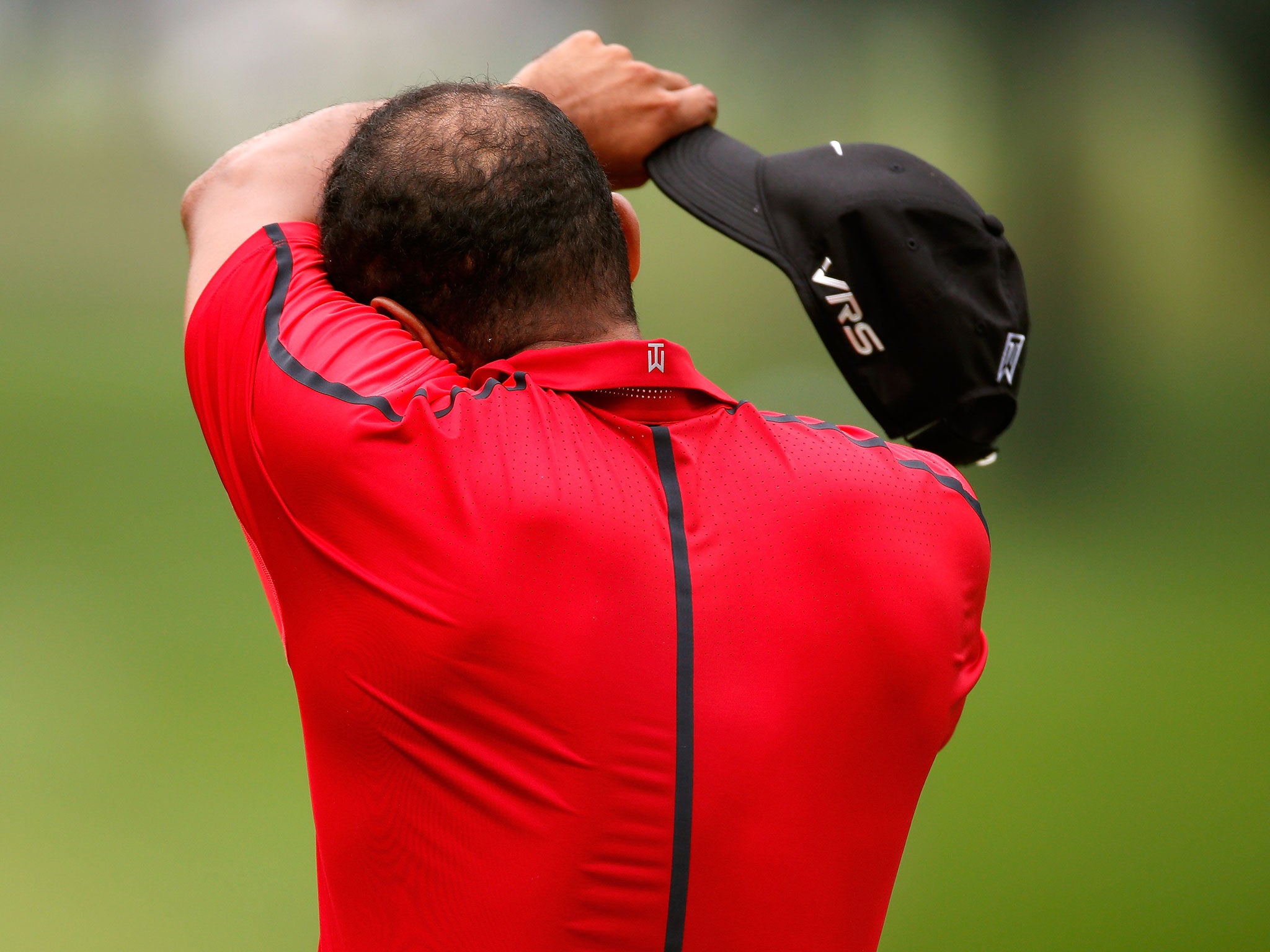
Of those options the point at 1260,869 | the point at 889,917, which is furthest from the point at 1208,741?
the point at 889,917

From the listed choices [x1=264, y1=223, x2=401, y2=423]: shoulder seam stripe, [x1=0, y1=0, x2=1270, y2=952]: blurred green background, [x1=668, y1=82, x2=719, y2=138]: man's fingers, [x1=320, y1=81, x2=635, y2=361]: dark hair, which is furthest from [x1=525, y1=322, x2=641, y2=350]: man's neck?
[x1=0, y1=0, x2=1270, y2=952]: blurred green background

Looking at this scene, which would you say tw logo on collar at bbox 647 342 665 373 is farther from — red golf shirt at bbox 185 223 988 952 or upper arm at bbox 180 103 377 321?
upper arm at bbox 180 103 377 321

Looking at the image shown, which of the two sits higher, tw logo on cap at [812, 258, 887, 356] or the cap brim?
the cap brim

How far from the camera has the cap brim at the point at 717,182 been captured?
818 millimetres

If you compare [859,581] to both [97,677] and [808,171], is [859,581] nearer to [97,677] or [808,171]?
[808,171]

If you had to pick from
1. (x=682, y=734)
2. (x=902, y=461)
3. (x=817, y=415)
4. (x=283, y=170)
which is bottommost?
(x=817, y=415)

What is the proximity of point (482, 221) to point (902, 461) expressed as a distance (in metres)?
0.29

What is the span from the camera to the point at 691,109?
886 millimetres

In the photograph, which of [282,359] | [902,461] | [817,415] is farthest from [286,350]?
[817,415]

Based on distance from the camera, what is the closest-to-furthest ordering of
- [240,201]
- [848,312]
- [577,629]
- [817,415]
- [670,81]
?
[577,629]
[240,201]
[848,312]
[670,81]
[817,415]

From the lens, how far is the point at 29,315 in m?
2.22

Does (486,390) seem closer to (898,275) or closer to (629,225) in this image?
(629,225)

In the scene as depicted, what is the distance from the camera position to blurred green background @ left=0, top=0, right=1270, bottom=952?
6.40 feet

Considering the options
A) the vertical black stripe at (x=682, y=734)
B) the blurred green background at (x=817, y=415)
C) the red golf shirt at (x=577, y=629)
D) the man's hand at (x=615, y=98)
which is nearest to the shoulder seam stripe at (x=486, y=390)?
the red golf shirt at (x=577, y=629)
